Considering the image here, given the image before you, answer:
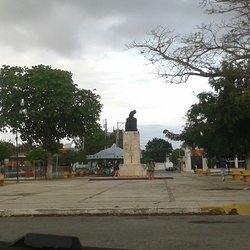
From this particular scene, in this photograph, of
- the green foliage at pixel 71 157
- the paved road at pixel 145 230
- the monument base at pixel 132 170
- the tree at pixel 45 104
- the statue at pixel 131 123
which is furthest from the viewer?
the green foliage at pixel 71 157

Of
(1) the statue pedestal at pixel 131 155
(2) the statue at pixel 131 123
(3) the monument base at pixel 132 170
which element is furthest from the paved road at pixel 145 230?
(2) the statue at pixel 131 123

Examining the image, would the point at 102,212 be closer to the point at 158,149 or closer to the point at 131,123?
the point at 131,123

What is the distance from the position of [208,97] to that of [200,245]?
37.5 m

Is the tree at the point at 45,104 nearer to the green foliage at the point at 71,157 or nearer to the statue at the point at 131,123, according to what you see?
the statue at the point at 131,123

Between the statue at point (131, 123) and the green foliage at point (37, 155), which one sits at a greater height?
the statue at point (131, 123)

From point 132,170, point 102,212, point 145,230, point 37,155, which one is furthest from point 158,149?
point 145,230

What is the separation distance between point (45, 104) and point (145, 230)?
4272 centimetres

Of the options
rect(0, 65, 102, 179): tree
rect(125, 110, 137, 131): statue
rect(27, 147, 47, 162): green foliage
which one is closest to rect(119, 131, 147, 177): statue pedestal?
rect(125, 110, 137, 131): statue

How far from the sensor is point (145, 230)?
37.6 ft

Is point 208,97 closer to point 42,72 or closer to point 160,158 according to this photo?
point 42,72

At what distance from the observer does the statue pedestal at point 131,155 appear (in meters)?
54.3

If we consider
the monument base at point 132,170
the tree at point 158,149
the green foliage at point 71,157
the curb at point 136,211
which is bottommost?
the curb at point 136,211

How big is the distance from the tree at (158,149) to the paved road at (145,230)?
174m

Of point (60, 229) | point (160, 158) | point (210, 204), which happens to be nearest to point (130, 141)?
point (210, 204)
